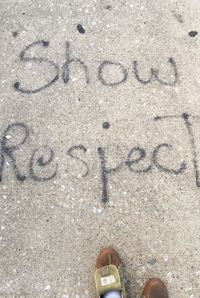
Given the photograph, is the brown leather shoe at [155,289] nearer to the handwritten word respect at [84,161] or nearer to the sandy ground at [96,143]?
the sandy ground at [96,143]

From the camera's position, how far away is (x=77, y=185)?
8.77 ft

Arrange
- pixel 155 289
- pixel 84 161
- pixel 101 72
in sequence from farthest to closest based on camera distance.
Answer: pixel 101 72 → pixel 84 161 → pixel 155 289

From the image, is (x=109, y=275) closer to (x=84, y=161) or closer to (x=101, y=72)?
(x=84, y=161)

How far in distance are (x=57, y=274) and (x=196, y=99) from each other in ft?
4.55

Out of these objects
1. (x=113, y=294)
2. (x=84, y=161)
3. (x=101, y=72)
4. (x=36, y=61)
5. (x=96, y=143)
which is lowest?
(x=113, y=294)

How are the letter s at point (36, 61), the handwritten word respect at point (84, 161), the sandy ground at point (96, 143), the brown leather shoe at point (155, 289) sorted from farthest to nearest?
the letter s at point (36, 61)
the handwritten word respect at point (84, 161)
the sandy ground at point (96, 143)
the brown leather shoe at point (155, 289)

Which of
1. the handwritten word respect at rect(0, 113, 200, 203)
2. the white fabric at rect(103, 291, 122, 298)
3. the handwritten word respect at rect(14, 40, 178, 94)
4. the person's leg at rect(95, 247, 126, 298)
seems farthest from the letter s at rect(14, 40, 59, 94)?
the white fabric at rect(103, 291, 122, 298)

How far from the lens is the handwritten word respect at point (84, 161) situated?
2.69 meters

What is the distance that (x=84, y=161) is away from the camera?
8.94 ft

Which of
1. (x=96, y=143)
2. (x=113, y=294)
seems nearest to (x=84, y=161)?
(x=96, y=143)

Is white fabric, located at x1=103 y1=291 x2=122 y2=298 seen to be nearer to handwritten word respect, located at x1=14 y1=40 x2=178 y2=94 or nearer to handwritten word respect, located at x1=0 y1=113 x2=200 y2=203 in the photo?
handwritten word respect, located at x1=0 y1=113 x2=200 y2=203

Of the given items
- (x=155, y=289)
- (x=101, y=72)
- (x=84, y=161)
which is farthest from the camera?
(x=101, y=72)

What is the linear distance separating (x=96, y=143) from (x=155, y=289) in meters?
0.93

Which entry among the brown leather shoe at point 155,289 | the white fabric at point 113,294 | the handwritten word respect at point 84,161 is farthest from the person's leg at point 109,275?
the handwritten word respect at point 84,161
